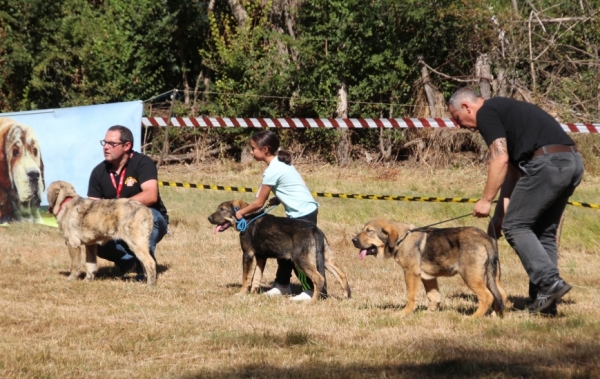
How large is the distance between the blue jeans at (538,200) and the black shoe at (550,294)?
0.16 ft

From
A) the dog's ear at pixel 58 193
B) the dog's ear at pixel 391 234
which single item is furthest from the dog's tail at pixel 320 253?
the dog's ear at pixel 58 193

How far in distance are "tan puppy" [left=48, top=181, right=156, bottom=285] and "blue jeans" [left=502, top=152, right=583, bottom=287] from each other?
3.96 m

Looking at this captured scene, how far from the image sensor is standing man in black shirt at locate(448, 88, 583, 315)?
7.12 meters

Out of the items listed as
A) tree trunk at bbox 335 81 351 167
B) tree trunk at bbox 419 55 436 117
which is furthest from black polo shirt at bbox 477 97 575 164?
tree trunk at bbox 335 81 351 167

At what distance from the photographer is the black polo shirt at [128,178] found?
988 cm

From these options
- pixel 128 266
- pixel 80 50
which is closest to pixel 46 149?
pixel 128 266

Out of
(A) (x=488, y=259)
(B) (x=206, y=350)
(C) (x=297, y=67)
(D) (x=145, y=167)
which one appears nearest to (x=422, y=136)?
(C) (x=297, y=67)

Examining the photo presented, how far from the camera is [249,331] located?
7070 millimetres

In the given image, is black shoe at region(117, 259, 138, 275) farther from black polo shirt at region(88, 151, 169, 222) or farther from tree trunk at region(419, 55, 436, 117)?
tree trunk at region(419, 55, 436, 117)

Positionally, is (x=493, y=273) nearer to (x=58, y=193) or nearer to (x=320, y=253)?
(x=320, y=253)

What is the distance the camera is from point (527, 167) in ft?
23.7

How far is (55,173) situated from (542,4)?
11.8 meters

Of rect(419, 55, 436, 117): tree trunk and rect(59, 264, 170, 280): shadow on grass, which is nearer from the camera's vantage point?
rect(59, 264, 170, 280): shadow on grass

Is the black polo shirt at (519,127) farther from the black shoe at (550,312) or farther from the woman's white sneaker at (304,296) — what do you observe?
the woman's white sneaker at (304,296)
